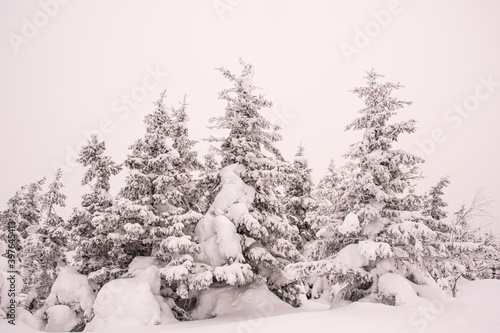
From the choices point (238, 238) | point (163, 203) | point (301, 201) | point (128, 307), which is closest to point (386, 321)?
point (238, 238)

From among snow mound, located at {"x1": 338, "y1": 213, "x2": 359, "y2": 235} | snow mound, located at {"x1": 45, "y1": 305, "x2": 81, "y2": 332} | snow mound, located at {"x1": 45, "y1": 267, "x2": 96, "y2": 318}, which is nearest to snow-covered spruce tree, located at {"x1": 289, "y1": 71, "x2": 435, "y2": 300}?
snow mound, located at {"x1": 338, "y1": 213, "x2": 359, "y2": 235}

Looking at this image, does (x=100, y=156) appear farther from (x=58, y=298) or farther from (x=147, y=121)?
(x=58, y=298)

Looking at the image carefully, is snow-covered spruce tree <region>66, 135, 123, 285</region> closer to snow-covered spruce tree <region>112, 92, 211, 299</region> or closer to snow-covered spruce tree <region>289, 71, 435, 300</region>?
snow-covered spruce tree <region>112, 92, 211, 299</region>

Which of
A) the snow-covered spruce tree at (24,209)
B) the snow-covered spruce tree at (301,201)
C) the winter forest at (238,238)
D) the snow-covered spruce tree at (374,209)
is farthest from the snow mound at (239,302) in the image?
the snow-covered spruce tree at (24,209)

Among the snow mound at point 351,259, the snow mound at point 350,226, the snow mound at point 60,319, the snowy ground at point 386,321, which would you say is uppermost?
the snow mound at point 350,226

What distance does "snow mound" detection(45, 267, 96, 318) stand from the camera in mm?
13812

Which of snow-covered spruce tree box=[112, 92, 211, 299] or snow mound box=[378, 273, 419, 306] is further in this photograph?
snow-covered spruce tree box=[112, 92, 211, 299]

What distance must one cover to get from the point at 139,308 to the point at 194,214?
462 centimetres

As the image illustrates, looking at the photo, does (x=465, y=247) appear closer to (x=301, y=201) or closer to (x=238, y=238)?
(x=238, y=238)

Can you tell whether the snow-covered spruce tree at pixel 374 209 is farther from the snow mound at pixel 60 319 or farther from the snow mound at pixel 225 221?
the snow mound at pixel 60 319

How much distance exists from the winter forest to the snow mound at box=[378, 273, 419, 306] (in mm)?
44

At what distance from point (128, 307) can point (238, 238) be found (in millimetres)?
5539

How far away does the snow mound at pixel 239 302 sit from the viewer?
1345 centimetres

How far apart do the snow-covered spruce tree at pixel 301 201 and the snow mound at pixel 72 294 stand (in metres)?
15.5
